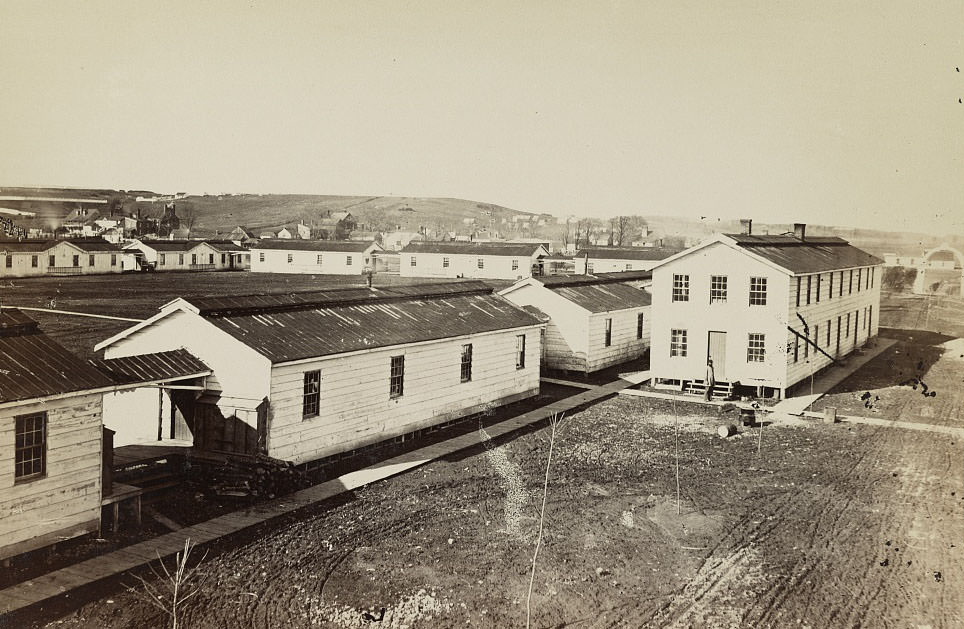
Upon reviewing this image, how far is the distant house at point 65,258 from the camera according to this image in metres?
55.3

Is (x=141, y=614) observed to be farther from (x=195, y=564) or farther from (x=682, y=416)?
(x=682, y=416)

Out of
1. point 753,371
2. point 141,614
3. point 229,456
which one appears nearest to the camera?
point 141,614

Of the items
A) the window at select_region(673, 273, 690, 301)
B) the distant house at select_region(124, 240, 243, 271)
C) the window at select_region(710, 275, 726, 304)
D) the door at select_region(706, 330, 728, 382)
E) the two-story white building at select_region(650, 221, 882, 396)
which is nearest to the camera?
the two-story white building at select_region(650, 221, 882, 396)

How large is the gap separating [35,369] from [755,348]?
25053 millimetres

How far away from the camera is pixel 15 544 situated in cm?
1295

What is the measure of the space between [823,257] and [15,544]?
110 ft

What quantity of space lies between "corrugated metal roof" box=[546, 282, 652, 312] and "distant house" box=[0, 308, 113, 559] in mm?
24307

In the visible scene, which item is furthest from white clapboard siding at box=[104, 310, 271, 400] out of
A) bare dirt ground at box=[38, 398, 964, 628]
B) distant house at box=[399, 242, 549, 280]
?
distant house at box=[399, 242, 549, 280]

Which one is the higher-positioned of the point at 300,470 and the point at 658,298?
the point at 658,298

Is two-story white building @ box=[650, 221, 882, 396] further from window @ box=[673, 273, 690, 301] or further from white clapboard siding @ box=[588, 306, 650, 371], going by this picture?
white clapboard siding @ box=[588, 306, 650, 371]

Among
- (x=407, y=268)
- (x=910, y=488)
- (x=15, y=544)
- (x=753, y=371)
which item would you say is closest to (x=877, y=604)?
(x=910, y=488)

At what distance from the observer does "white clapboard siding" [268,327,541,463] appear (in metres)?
19.2

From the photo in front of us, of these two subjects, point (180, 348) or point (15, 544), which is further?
point (180, 348)

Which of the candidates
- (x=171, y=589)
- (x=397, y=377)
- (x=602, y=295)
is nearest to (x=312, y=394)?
(x=397, y=377)
